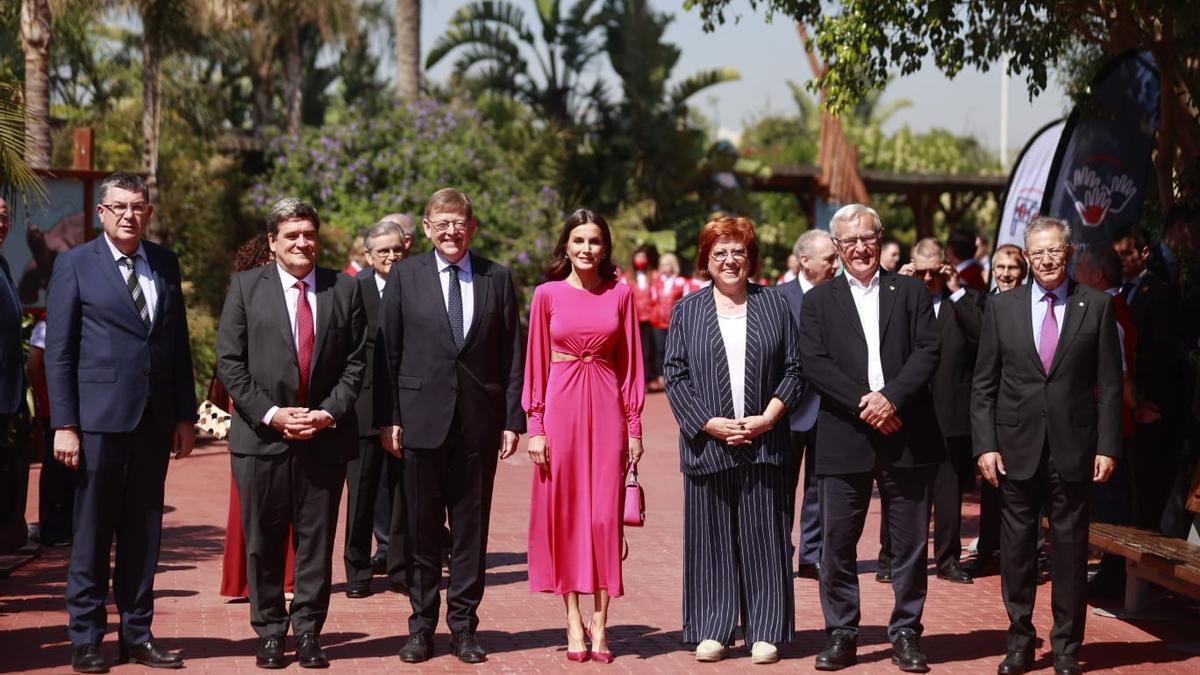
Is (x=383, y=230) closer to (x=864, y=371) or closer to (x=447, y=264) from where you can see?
(x=447, y=264)

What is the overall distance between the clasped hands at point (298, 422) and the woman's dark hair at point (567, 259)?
1.31 m

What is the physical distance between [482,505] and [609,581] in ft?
2.32

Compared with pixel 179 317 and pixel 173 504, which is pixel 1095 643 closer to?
pixel 179 317

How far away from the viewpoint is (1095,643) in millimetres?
8070

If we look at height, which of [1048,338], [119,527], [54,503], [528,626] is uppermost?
[1048,338]

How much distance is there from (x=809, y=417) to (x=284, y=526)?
11.7 ft

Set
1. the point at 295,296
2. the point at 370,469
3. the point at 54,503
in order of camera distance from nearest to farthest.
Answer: the point at 295,296, the point at 370,469, the point at 54,503

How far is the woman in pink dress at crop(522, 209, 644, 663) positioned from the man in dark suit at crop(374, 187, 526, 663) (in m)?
0.20

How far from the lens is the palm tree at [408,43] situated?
27016mm

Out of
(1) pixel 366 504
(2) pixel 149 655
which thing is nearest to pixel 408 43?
(1) pixel 366 504

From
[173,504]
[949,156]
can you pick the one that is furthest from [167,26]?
[949,156]

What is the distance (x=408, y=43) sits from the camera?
89.4 feet

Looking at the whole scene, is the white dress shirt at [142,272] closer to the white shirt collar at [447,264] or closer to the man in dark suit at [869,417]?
the white shirt collar at [447,264]

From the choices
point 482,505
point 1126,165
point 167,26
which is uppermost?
point 167,26
